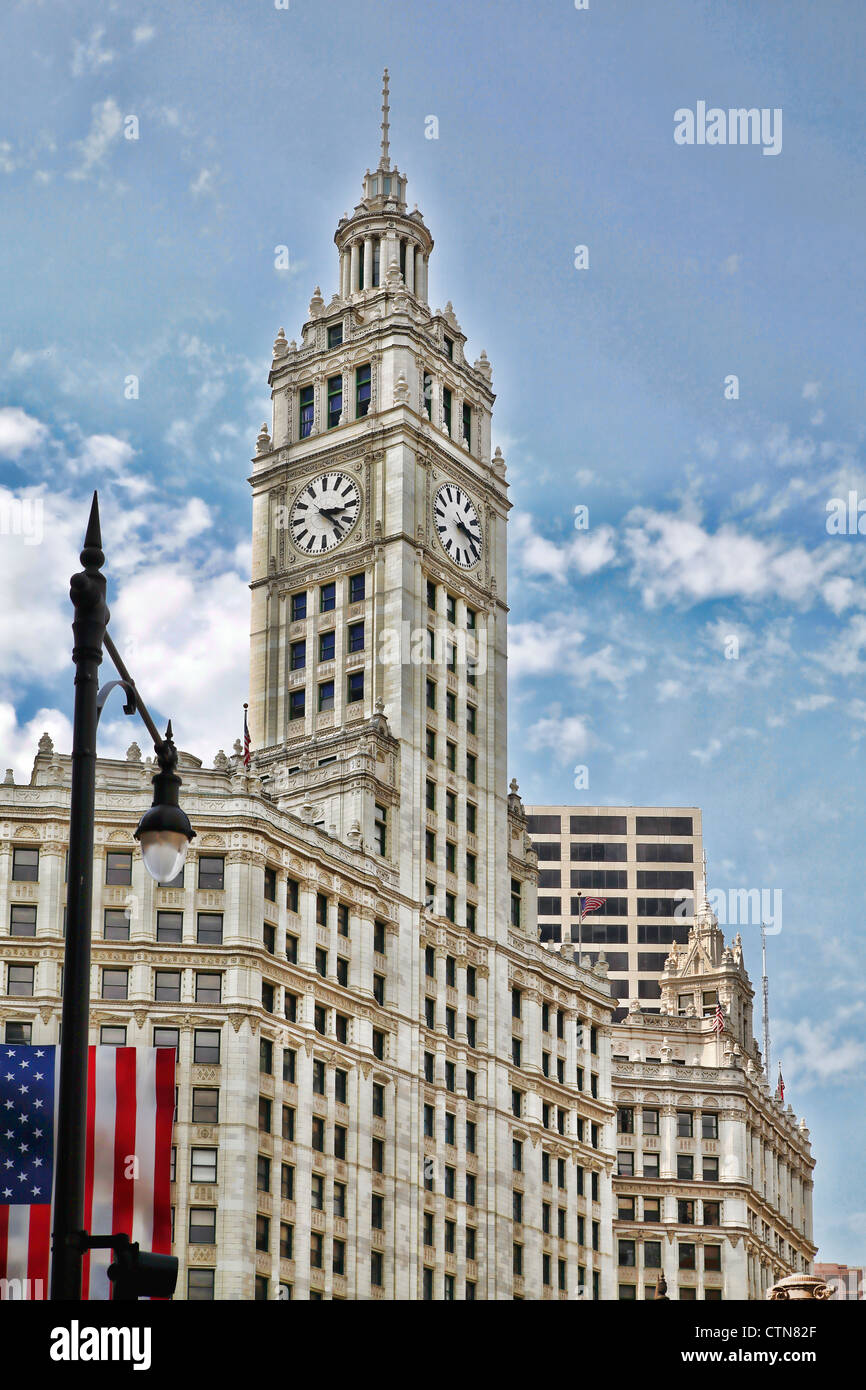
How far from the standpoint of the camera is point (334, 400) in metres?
133

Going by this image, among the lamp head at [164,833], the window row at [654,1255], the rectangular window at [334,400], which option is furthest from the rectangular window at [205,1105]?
the lamp head at [164,833]

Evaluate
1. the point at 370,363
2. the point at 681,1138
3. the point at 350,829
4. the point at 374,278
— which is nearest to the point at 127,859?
the point at 350,829

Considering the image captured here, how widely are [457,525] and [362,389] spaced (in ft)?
32.0

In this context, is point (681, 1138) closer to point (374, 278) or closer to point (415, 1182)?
point (415, 1182)

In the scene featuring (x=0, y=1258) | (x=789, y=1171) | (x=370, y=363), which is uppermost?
(x=370, y=363)

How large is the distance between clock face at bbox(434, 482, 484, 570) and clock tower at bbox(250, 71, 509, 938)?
13cm

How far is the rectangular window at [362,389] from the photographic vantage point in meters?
131

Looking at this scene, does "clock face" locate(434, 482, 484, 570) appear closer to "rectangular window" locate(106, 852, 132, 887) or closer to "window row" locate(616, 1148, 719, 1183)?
"rectangular window" locate(106, 852, 132, 887)

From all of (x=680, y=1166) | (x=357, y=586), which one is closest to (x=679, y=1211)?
(x=680, y=1166)

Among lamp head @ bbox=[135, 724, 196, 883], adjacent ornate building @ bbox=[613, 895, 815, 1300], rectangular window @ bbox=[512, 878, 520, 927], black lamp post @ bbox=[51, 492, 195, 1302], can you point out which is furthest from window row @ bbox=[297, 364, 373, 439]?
lamp head @ bbox=[135, 724, 196, 883]

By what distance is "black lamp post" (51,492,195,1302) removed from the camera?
2594cm

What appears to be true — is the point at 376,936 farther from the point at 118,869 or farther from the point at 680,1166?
the point at 680,1166

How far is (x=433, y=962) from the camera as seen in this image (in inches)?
4722
